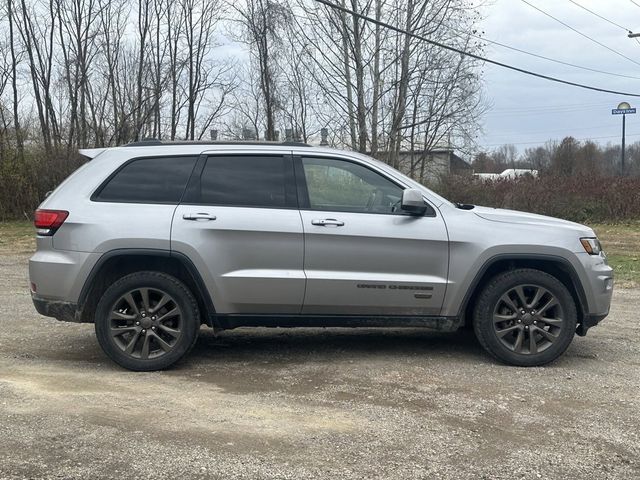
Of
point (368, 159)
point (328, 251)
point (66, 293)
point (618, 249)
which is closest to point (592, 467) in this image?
point (328, 251)

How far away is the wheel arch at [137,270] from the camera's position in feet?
17.0

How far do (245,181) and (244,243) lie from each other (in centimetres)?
57

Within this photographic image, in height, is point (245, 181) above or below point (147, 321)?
above

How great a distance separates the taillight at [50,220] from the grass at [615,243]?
28.8ft

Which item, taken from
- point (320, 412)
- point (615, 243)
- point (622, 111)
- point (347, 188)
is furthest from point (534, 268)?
point (622, 111)

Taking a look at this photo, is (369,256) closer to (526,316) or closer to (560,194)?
(526,316)

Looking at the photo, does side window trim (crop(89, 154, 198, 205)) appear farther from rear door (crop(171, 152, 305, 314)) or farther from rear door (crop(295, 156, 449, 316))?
rear door (crop(295, 156, 449, 316))

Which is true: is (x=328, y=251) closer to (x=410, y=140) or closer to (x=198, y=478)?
(x=198, y=478)

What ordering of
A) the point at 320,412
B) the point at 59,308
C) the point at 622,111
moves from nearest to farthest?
1. the point at 320,412
2. the point at 59,308
3. the point at 622,111

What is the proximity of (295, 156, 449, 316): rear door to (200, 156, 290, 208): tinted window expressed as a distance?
0.74 feet

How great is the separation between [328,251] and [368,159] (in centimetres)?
95

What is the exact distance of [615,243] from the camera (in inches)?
673

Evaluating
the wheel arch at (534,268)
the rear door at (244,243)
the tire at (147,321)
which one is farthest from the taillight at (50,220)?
the wheel arch at (534,268)

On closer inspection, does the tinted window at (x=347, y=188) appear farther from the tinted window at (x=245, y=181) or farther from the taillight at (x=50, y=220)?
the taillight at (x=50, y=220)
